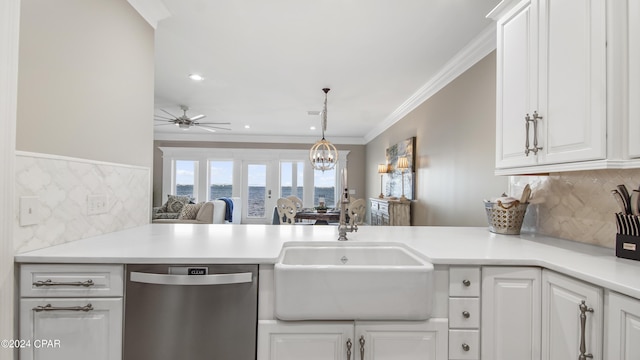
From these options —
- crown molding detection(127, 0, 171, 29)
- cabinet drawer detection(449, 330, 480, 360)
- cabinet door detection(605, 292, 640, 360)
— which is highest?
crown molding detection(127, 0, 171, 29)

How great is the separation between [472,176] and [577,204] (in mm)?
1217

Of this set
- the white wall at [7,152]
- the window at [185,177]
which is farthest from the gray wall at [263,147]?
the white wall at [7,152]

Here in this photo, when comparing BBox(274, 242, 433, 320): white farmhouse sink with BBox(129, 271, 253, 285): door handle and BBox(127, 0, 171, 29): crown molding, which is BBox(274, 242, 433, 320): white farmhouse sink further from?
BBox(127, 0, 171, 29): crown molding

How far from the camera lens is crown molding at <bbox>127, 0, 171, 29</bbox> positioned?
194 cm

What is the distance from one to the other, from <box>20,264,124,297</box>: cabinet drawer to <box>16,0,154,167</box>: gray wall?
500 millimetres

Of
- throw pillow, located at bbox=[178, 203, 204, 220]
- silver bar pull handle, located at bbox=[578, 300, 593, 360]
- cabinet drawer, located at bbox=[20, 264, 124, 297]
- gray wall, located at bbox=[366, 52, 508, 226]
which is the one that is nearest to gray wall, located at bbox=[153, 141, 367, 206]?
throw pillow, located at bbox=[178, 203, 204, 220]

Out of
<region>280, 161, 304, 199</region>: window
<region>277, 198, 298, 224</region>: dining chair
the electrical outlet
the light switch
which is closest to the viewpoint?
the light switch

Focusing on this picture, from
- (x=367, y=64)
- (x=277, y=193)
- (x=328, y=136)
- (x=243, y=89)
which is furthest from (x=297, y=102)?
(x=277, y=193)

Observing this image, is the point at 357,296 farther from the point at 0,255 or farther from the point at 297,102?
the point at 297,102

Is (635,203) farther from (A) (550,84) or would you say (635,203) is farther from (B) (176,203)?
(B) (176,203)

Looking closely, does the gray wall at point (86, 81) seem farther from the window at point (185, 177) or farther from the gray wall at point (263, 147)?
the window at point (185, 177)

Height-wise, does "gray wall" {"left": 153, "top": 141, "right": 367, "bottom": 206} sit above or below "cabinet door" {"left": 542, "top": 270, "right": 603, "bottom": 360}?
above

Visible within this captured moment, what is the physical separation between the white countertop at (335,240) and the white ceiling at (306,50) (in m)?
1.65

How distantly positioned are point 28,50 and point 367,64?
2668mm
